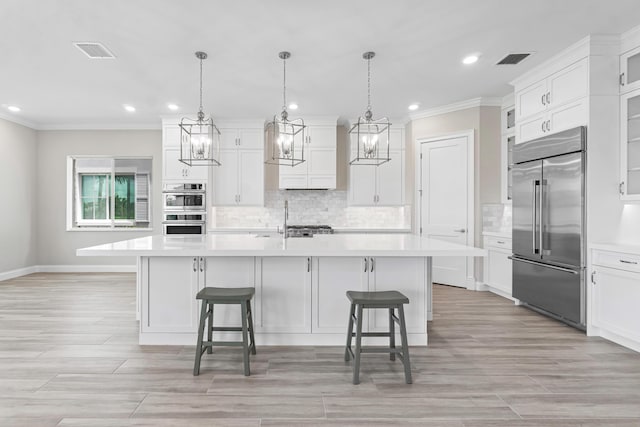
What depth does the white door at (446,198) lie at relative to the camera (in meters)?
5.68

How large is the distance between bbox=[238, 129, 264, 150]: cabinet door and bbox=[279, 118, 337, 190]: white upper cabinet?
0.56 m

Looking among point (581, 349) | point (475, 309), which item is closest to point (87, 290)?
point (475, 309)

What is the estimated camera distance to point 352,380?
260 cm

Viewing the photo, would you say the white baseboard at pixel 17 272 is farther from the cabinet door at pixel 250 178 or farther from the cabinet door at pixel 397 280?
A: the cabinet door at pixel 397 280

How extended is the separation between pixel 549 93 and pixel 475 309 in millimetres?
2527

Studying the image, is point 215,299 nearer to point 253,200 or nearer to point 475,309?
point 475,309

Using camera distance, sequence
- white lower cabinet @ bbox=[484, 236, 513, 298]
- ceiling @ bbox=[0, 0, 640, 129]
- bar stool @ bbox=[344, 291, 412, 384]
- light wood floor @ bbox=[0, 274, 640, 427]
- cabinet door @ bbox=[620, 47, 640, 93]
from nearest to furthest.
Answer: light wood floor @ bbox=[0, 274, 640, 427], bar stool @ bbox=[344, 291, 412, 384], ceiling @ bbox=[0, 0, 640, 129], cabinet door @ bbox=[620, 47, 640, 93], white lower cabinet @ bbox=[484, 236, 513, 298]

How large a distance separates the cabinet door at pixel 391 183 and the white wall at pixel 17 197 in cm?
614

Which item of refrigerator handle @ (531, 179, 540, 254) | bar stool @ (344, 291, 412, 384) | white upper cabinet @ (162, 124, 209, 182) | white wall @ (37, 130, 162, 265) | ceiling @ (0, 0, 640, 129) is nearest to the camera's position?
bar stool @ (344, 291, 412, 384)

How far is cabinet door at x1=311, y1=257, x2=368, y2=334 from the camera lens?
3246 millimetres

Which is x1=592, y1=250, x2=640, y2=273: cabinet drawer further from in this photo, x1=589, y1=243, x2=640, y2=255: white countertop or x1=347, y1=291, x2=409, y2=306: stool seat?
x1=347, y1=291, x2=409, y2=306: stool seat

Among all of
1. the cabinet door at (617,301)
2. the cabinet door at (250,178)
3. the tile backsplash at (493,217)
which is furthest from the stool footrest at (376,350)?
the cabinet door at (250,178)

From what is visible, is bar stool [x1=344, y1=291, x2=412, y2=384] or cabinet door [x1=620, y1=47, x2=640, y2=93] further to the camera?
cabinet door [x1=620, y1=47, x2=640, y2=93]

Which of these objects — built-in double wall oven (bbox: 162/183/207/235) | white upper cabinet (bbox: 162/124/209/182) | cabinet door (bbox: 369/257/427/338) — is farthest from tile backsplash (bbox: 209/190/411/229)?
cabinet door (bbox: 369/257/427/338)
